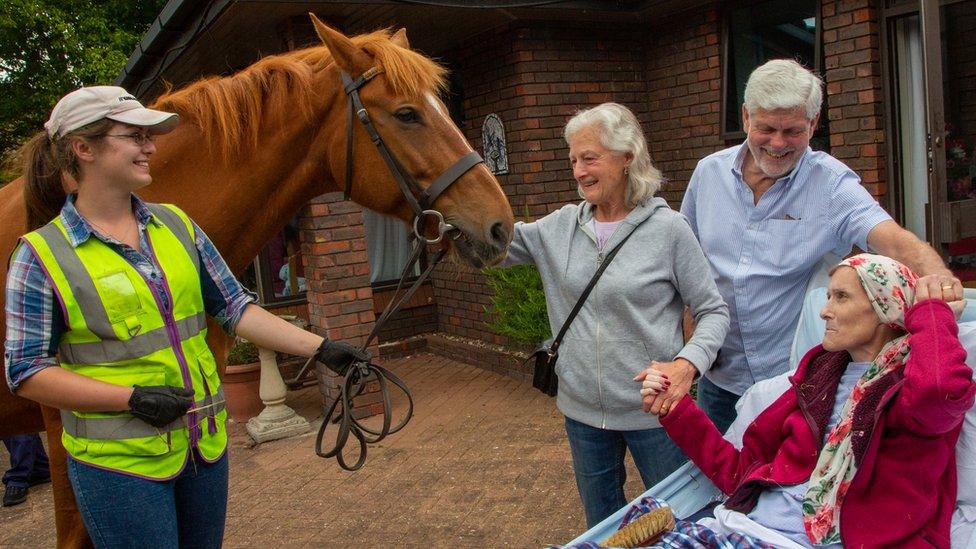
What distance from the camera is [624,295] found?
2471 mm

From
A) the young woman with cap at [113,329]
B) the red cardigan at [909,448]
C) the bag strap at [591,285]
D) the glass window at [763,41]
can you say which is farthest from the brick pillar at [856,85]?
the young woman with cap at [113,329]

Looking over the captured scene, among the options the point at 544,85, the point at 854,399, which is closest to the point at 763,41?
the point at 544,85

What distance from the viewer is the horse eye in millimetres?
2676

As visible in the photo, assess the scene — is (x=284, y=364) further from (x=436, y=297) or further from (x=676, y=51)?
(x=676, y=51)

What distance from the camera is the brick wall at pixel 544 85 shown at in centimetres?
676

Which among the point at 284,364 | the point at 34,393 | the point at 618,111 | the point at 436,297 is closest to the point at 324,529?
the point at 34,393

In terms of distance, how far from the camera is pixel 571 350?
261cm

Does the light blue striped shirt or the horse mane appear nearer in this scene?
the light blue striped shirt

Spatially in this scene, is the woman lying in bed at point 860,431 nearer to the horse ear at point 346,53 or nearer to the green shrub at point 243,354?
the horse ear at point 346,53

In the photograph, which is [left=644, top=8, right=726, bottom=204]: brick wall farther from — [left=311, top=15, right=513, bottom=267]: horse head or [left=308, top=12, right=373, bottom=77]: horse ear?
[left=308, top=12, right=373, bottom=77]: horse ear

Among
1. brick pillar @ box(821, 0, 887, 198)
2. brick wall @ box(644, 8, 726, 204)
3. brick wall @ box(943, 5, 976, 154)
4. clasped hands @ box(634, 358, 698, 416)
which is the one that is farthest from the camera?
brick wall @ box(644, 8, 726, 204)

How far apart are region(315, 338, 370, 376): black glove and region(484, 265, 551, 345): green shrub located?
3.96 meters

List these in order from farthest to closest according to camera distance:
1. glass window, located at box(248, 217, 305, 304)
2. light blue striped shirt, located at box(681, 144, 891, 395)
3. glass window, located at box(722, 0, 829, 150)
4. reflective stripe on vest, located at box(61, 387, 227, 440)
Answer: glass window, located at box(248, 217, 305, 304), glass window, located at box(722, 0, 829, 150), light blue striped shirt, located at box(681, 144, 891, 395), reflective stripe on vest, located at box(61, 387, 227, 440)

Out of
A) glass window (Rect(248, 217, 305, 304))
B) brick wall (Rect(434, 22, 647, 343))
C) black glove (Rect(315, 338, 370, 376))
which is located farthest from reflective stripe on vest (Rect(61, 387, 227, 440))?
glass window (Rect(248, 217, 305, 304))
